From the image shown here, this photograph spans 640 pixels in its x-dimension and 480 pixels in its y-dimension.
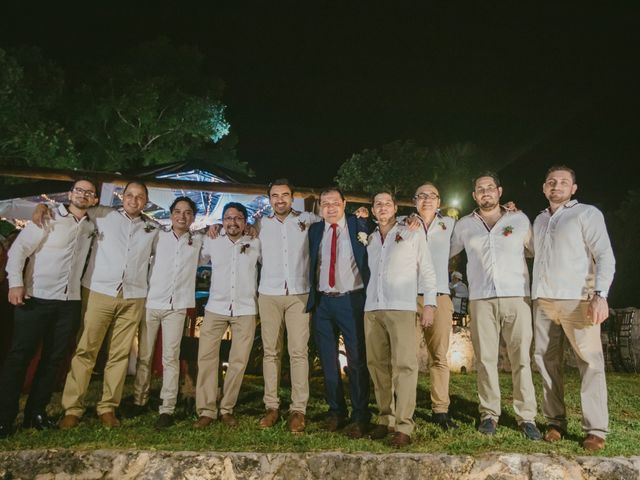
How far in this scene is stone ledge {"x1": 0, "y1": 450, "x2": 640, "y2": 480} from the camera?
14.5 ft

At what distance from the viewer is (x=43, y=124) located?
633 inches

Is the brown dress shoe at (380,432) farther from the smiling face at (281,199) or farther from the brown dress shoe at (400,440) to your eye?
the smiling face at (281,199)

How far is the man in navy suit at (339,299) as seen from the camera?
5391 mm

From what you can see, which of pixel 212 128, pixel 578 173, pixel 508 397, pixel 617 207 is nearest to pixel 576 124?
pixel 578 173

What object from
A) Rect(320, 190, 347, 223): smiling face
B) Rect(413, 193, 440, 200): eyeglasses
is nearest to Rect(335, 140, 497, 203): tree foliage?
Rect(413, 193, 440, 200): eyeglasses

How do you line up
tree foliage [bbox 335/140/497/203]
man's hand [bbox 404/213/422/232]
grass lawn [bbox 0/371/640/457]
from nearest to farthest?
grass lawn [bbox 0/371/640/457] < man's hand [bbox 404/213/422/232] < tree foliage [bbox 335/140/497/203]

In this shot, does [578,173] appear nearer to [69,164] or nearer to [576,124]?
[576,124]

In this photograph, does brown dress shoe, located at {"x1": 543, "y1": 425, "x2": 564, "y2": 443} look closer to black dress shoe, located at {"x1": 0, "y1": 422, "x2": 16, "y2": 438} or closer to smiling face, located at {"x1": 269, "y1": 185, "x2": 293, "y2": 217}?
smiling face, located at {"x1": 269, "y1": 185, "x2": 293, "y2": 217}

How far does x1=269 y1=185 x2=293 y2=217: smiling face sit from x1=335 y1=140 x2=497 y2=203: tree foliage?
78.6ft

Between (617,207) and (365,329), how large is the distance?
80.7ft

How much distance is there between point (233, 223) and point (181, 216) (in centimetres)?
59

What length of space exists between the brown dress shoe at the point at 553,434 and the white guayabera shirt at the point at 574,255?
132 centimetres

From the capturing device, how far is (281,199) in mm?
5715

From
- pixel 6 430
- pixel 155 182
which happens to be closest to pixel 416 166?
pixel 155 182
